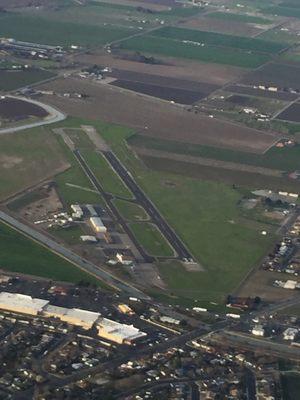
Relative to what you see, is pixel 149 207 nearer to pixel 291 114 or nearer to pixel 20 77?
pixel 291 114

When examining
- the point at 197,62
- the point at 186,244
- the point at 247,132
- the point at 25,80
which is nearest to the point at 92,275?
the point at 186,244

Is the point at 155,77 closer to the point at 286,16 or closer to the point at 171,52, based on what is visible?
the point at 171,52

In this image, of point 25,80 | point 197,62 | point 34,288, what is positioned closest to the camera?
point 34,288

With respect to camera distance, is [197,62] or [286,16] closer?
[197,62]

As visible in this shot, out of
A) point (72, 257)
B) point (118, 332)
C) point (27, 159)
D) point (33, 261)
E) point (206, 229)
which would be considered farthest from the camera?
point (27, 159)

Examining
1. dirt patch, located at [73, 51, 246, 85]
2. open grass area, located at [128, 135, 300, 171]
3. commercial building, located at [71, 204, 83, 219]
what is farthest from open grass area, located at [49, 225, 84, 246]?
dirt patch, located at [73, 51, 246, 85]

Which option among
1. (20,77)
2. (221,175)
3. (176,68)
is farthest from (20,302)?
(176,68)
